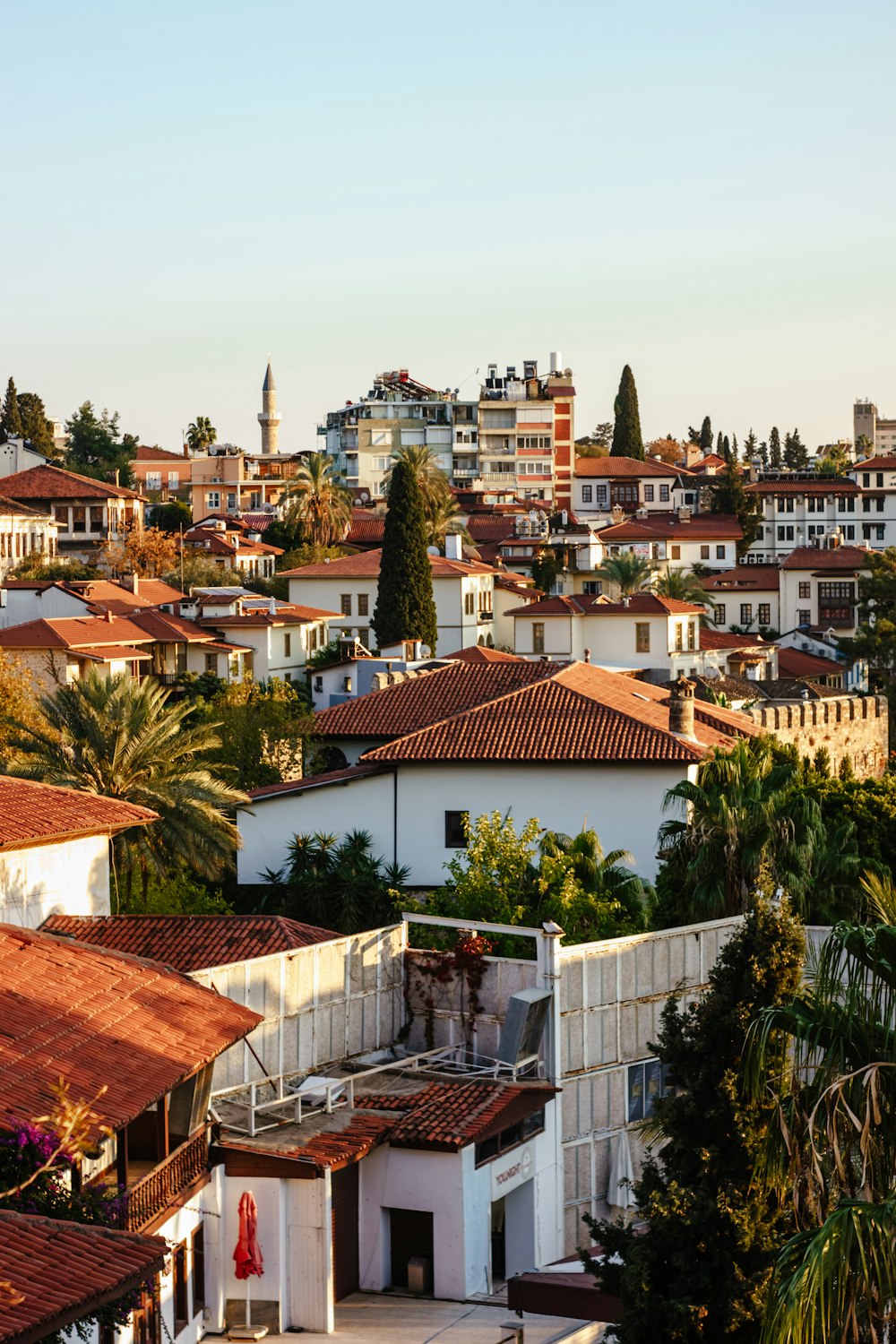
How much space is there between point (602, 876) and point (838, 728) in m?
32.1

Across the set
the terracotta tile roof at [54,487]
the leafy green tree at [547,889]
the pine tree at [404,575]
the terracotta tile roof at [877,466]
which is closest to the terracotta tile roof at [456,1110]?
the leafy green tree at [547,889]

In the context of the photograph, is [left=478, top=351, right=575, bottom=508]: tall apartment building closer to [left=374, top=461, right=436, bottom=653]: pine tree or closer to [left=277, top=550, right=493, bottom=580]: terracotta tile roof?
[left=277, top=550, right=493, bottom=580]: terracotta tile roof

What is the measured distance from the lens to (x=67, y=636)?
59594mm

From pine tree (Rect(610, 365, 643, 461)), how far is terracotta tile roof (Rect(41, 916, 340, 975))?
360ft

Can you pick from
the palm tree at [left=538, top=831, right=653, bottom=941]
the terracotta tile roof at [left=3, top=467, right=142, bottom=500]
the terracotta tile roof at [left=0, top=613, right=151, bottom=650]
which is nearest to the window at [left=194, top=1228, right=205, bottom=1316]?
the palm tree at [left=538, top=831, right=653, bottom=941]

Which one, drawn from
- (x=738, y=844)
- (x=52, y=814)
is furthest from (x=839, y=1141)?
(x=738, y=844)

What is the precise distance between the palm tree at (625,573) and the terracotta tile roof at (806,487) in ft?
103

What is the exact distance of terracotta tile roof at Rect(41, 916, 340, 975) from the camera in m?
24.2

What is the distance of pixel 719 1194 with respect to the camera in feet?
47.5

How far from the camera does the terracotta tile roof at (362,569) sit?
78.6 meters

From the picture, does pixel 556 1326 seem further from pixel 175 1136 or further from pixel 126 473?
pixel 126 473

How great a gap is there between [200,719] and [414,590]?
16.8 m

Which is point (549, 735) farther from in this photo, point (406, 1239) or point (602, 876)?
point (406, 1239)

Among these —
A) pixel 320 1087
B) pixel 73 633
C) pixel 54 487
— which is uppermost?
pixel 54 487
